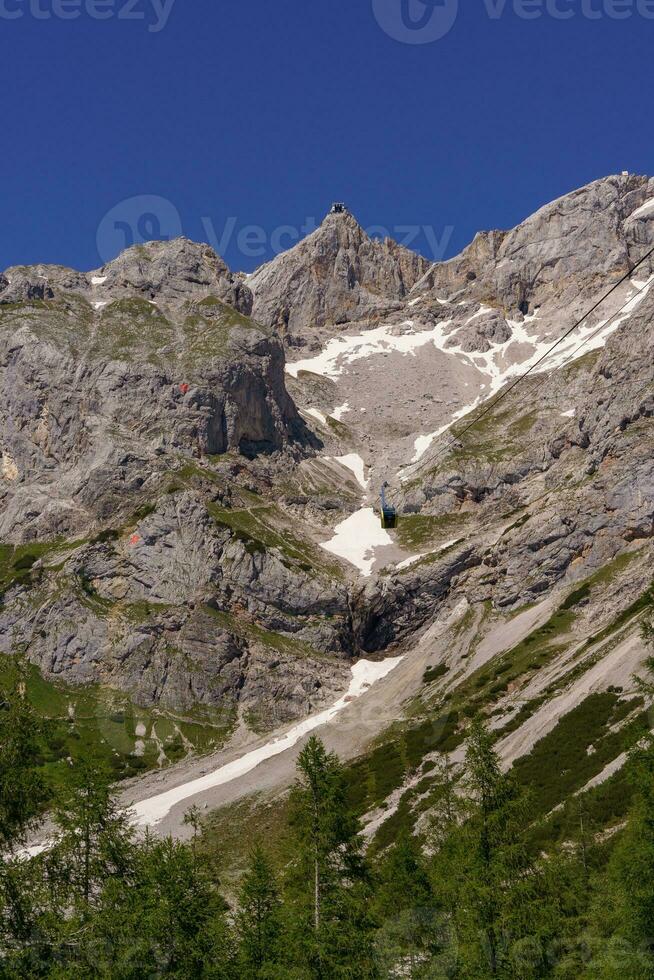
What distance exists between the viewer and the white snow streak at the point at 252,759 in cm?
11019

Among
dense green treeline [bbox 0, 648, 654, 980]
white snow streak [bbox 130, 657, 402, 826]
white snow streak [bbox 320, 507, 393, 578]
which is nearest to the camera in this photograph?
dense green treeline [bbox 0, 648, 654, 980]

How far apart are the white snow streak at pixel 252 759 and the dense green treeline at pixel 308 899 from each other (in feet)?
222

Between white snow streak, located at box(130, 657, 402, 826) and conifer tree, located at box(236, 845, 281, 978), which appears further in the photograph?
white snow streak, located at box(130, 657, 402, 826)

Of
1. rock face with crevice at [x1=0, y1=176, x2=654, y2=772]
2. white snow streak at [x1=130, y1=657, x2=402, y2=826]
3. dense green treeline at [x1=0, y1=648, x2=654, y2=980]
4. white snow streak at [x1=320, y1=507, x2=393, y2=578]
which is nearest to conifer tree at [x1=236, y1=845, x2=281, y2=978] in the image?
dense green treeline at [x1=0, y1=648, x2=654, y2=980]

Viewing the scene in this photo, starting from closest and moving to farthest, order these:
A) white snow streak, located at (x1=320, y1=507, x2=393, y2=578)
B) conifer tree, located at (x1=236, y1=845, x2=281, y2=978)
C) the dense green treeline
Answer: the dense green treeline → conifer tree, located at (x1=236, y1=845, x2=281, y2=978) → white snow streak, located at (x1=320, y1=507, x2=393, y2=578)

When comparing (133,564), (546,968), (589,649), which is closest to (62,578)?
(133,564)

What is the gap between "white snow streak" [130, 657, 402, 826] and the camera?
110 meters

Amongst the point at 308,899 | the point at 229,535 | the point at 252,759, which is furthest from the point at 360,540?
the point at 308,899

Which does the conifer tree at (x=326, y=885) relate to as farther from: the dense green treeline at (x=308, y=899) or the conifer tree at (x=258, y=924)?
the conifer tree at (x=258, y=924)

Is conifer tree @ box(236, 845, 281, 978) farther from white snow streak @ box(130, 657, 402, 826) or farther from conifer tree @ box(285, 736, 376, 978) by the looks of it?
white snow streak @ box(130, 657, 402, 826)

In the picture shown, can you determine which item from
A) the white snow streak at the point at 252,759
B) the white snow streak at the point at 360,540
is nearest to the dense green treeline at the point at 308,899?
the white snow streak at the point at 252,759

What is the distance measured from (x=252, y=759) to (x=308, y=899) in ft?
298

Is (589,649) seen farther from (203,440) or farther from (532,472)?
(203,440)

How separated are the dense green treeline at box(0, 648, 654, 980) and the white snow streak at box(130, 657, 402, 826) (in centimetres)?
6765
